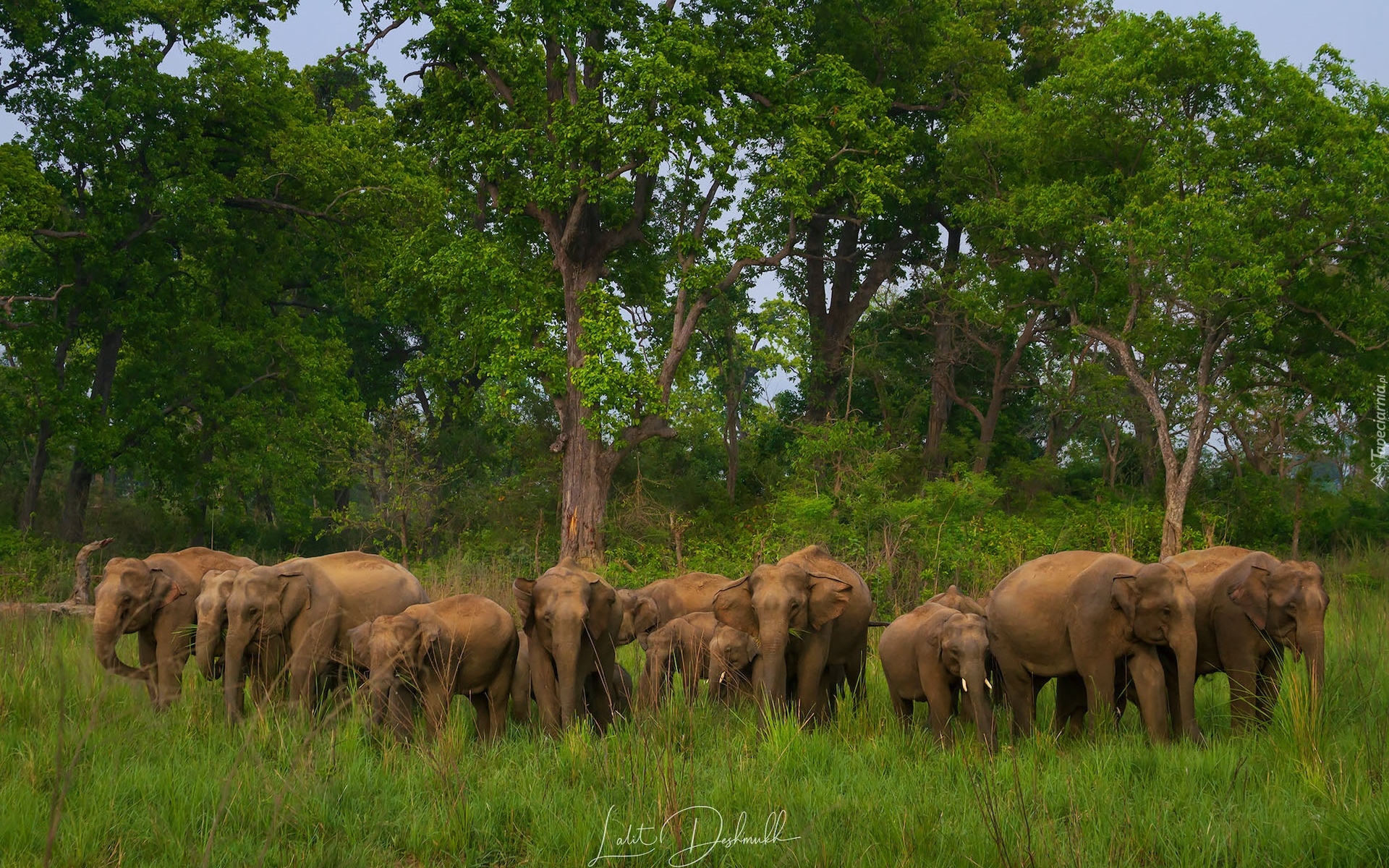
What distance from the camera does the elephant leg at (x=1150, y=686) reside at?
8.86 m

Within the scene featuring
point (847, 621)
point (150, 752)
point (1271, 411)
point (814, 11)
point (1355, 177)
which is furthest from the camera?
point (814, 11)

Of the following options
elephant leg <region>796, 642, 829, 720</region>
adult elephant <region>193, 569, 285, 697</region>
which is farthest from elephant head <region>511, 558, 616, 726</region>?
adult elephant <region>193, 569, 285, 697</region>

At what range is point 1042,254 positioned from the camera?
96.3 ft

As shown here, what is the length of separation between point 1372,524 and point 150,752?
31580 mm

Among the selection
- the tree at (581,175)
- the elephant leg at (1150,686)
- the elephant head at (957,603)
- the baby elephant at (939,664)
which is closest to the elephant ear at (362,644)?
the baby elephant at (939,664)

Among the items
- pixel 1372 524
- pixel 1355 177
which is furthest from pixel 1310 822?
pixel 1372 524

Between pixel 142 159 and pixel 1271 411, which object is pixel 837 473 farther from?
pixel 142 159

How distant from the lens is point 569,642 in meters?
9.41

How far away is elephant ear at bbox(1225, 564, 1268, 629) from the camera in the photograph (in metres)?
9.45

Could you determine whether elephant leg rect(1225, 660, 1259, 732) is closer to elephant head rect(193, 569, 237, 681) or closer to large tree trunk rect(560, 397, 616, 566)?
elephant head rect(193, 569, 237, 681)

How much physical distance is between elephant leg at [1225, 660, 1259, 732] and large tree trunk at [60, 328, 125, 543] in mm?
23177

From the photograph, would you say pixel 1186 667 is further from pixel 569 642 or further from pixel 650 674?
pixel 569 642

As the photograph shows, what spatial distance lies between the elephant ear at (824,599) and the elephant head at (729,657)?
571mm

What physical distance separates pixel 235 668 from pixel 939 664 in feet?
18.3
